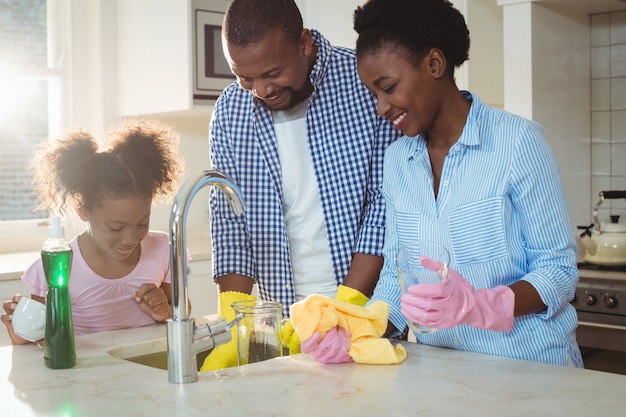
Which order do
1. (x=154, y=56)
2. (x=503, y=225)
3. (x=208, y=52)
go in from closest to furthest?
(x=503, y=225) < (x=208, y=52) < (x=154, y=56)

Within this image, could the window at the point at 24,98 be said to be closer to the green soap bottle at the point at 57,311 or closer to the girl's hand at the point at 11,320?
the girl's hand at the point at 11,320

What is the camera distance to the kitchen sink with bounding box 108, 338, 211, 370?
1.65 meters

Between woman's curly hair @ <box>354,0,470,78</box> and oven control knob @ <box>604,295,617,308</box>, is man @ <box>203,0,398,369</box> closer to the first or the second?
woman's curly hair @ <box>354,0,470,78</box>

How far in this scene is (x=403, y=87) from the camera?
1548 millimetres

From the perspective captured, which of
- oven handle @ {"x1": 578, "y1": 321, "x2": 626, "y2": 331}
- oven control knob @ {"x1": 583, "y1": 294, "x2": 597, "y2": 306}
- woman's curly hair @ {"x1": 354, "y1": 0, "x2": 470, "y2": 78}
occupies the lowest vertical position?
oven handle @ {"x1": 578, "y1": 321, "x2": 626, "y2": 331}

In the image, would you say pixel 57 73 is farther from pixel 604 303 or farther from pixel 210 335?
pixel 210 335

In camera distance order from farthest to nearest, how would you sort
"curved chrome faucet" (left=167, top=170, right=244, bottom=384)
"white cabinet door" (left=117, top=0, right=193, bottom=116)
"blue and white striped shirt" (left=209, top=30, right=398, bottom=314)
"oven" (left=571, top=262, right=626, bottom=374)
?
"white cabinet door" (left=117, top=0, right=193, bottom=116) < "oven" (left=571, top=262, right=626, bottom=374) < "blue and white striped shirt" (left=209, top=30, right=398, bottom=314) < "curved chrome faucet" (left=167, top=170, right=244, bottom=384)

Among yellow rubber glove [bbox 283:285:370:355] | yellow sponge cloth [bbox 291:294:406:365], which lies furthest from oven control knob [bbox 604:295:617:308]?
yellow sponge cloth [bbox 291:294:406:365]

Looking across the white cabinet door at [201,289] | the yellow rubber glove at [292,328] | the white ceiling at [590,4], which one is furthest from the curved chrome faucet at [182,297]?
the white cabinet door at [201,289]

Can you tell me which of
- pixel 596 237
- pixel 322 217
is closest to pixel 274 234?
pixel 322 217

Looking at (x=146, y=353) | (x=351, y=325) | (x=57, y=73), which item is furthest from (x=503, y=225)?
(x=57, y=73)

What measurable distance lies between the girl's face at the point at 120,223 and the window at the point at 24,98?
175 cm

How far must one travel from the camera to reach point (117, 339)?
1.71 m

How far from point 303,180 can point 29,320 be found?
0.70m
